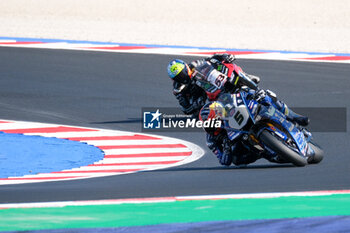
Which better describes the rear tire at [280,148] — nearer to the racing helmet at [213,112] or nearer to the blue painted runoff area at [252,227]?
the racing helmet at [213,112]

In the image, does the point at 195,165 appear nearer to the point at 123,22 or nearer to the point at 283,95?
the point at 283,95

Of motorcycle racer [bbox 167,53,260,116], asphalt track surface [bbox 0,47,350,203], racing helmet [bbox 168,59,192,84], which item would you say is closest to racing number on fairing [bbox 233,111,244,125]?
asphalt track surface [bbox 0,47,350,203]

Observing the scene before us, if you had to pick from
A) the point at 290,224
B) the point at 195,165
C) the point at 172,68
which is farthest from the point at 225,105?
the point at 290,224

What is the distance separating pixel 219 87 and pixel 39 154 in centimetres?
247

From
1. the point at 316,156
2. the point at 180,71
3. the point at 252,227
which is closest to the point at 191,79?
the point at 180,71

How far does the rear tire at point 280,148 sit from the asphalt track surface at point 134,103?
0.11 m

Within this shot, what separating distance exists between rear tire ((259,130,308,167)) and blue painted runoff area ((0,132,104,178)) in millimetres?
2530

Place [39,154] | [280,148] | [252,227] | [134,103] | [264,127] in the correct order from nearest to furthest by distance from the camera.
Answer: [252,227] → [280,148] → [264,127] → [39,154] → [134,103]

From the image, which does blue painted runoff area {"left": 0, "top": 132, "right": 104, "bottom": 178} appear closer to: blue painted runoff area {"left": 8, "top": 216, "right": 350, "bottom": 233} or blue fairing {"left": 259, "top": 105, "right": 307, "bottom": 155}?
blue fairing {"left": 259, "top": 105, "right": 307, "bottom": 155}

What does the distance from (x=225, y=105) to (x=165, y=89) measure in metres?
6.13

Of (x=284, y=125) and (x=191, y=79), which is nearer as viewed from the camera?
(x=284, y=125)

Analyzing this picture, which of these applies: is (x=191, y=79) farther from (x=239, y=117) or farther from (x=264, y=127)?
(x=264, y=127)

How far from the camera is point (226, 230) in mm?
5340

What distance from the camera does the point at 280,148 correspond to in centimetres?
850
